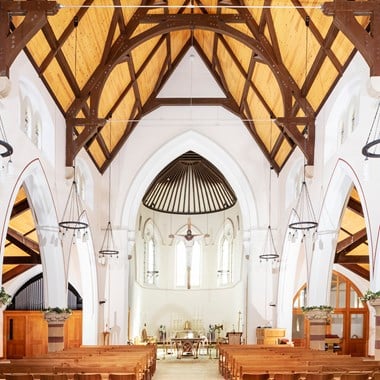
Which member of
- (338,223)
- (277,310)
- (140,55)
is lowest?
(277,310)

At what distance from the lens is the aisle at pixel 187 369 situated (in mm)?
18203

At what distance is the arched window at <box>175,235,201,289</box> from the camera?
36375 mm

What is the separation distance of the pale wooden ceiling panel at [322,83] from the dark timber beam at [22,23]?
738 cm

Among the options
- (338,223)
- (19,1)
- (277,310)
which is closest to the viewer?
(19,1)

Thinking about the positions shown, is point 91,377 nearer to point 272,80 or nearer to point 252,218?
point 272,80

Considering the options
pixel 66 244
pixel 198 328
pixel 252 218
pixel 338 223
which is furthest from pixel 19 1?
pixel 198 328

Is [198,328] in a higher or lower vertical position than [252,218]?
lower

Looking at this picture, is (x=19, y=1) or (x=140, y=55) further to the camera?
(x=140, y=55)

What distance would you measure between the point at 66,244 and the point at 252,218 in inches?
359

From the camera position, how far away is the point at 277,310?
24453 millimetres

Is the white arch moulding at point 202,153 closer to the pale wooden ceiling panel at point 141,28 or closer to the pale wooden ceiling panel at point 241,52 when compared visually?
the pale wooden ceiling panel at point 241,52

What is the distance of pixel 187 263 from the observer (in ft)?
120

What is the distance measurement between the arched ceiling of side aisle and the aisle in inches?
273

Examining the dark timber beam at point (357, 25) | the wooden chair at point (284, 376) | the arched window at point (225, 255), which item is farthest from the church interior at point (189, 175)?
the wooden chair at point (284, 376)
